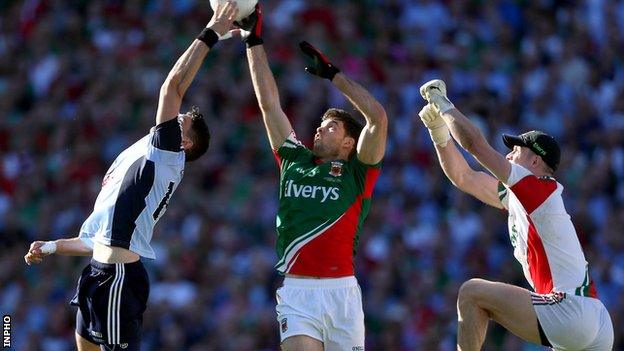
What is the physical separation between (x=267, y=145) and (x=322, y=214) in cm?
732

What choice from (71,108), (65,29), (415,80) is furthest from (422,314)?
(65,29)

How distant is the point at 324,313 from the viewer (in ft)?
32.3

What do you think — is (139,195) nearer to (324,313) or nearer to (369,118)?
(324,313)

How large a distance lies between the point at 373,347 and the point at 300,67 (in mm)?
4218

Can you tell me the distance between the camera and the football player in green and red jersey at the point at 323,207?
989cm

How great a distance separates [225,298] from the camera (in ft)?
52.5

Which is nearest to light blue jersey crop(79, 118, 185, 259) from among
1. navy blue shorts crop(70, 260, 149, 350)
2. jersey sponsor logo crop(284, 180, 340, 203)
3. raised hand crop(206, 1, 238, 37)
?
navy blue shorts crop(70, 260, 149, 350)

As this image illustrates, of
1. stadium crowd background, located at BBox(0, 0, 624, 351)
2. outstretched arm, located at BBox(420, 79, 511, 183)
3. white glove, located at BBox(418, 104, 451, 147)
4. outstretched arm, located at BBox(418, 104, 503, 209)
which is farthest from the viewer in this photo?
stadium crowd background, located at BBox(0, 0, 624, 351)

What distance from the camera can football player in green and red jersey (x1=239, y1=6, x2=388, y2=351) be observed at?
9.89m

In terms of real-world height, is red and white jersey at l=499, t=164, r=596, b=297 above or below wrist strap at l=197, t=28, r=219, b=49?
below

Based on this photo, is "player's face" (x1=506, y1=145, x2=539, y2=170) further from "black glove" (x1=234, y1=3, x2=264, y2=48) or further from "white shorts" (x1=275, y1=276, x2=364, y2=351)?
"black glove" (x1=234, y1=3, x2=264, y2=48)

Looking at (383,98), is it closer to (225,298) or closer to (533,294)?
(225,298)

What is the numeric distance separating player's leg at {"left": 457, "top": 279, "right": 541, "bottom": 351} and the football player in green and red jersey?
2.46 ft

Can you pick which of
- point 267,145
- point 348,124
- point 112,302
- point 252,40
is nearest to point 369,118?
point 348,124
